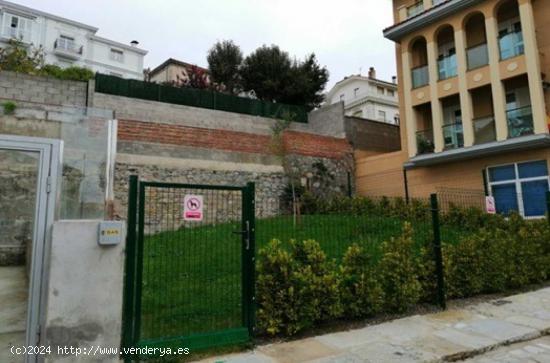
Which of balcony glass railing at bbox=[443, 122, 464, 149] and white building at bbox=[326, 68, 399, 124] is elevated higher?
white building at bbox=[326, 68, 399, 124]

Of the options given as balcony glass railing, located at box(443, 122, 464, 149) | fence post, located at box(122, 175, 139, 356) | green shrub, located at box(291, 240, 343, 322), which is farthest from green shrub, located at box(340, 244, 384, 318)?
balcony glass railing, located at box(443, 122, 464, 149)

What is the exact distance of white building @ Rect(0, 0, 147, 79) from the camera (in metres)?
31.8

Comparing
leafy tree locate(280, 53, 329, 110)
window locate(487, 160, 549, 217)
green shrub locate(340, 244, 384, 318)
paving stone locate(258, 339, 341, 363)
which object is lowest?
paving stone locate(258, 339, 341, 363)

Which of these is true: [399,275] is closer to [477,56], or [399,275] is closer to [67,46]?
[477,56]

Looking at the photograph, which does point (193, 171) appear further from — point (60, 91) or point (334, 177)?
point (334, 177)

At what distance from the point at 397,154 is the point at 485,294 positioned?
10.6 metres

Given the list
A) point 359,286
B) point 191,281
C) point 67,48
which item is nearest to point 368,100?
point 67,48

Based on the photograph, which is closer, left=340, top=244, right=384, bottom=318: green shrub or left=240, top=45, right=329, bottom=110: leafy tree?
left=340, top=244, right=384, bottom=318: green shrub

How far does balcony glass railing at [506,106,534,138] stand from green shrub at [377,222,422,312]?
10.1m

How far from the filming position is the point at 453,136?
15188 mm

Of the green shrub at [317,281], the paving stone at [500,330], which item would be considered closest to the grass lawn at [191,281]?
the green shrub at [317,281]

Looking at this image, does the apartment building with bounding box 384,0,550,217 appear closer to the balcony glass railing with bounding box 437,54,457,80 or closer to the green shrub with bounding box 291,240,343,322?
the balcony glass railing with bounding box 437,54,457,80

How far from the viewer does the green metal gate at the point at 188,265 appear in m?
3.95

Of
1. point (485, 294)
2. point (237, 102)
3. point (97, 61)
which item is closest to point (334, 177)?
point (237, 102)
